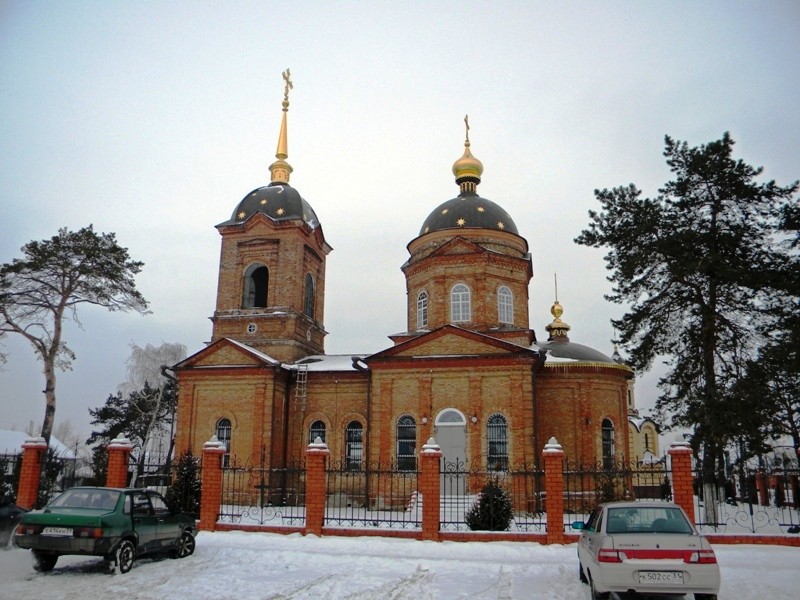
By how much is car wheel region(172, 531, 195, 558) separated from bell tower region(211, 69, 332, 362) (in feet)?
44.3

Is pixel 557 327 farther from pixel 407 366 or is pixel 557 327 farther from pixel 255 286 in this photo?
pixel 255 286

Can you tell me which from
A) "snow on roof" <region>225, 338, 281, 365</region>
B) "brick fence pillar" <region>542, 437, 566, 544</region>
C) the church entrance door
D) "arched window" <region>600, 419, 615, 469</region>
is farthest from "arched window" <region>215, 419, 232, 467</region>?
"brick fence pillar" <region>542, 437, 566, 544</region>

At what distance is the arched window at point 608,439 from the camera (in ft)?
76.2

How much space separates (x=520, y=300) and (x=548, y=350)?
2.63m

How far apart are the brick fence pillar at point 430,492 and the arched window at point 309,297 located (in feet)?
46.1

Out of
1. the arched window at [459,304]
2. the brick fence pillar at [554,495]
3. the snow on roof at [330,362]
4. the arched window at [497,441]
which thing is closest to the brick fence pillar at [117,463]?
the snow on roof at [330,362]

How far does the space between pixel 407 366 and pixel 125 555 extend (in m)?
13.3

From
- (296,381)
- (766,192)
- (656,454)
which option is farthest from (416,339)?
(656,454)

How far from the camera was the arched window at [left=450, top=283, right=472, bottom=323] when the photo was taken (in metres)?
25.8

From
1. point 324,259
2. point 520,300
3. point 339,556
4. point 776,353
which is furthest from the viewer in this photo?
point 324,259

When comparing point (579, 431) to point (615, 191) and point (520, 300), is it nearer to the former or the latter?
point (520, 300)

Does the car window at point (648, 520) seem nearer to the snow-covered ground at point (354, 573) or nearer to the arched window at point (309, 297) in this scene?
the snow-covered ground at point (354, 573)

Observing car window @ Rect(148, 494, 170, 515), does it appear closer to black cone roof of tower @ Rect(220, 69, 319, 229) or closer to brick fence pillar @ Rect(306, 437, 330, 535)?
brick fence pillar @ Rect(306, 437, 330, 535)

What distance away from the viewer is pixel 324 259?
29516 mm
